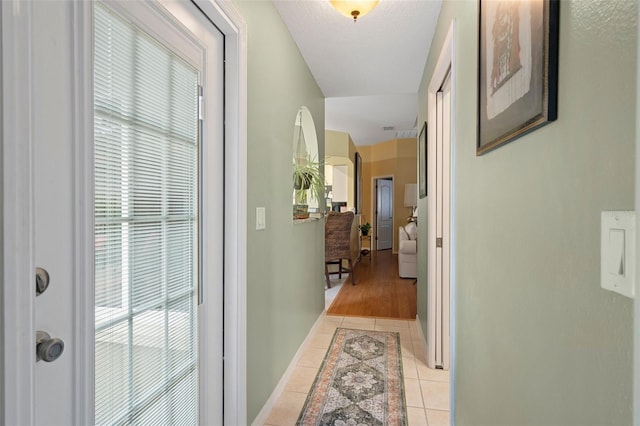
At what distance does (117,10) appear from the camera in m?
0.90

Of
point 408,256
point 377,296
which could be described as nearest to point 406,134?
point 408,256

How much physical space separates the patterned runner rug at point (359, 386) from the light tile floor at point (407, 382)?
5 centimetres

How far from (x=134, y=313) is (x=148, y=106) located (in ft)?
2.15

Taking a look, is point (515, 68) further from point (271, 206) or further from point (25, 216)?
point (271, 206)

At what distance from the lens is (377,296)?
4453 millimetres

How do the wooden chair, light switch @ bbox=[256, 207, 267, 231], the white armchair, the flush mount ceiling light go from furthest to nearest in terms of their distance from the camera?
1. the white armchair
2. the wooden chair
3. light switch @ bbox=[256, 207, 267, 231]
4. the flush mount ceiling light

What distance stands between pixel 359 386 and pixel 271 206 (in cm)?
139

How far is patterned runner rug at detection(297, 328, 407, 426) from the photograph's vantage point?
6.19 feet

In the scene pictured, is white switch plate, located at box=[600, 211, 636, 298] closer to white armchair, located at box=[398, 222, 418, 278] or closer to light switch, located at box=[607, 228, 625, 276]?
light switch, located at box=[607, 228, 625, 276]

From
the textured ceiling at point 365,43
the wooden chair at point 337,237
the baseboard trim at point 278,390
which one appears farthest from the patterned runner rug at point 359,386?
the textured ceiling at point 365,43

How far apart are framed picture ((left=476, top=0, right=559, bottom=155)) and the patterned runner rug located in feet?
5.38

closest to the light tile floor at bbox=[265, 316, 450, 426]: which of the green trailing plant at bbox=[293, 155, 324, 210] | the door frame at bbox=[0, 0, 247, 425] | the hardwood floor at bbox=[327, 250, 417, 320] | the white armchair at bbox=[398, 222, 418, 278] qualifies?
the hardwood floor at bbox=[327, 250, 417, 320]

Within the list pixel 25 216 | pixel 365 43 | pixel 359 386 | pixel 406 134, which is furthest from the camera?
pixel 406 134

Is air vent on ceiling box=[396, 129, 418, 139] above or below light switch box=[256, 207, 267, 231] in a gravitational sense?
above
